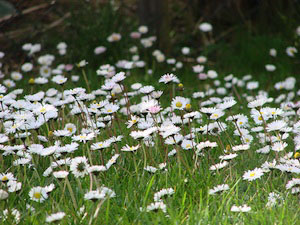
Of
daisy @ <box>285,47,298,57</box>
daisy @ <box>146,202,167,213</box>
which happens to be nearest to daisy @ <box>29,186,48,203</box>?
daisy @ <box>146,202,167,213</box>

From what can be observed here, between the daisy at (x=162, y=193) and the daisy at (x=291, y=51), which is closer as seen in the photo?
the daisy at (x=162, y=193)

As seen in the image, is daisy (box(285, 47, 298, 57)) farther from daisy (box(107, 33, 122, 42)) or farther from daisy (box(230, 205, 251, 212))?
daisy (box(230, 205, 251, 212))

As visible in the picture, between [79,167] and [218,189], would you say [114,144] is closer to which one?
[79,167]

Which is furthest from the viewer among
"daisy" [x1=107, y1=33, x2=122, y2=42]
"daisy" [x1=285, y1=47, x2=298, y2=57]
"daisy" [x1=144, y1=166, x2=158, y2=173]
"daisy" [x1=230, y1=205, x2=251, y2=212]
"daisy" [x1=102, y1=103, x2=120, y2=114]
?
"daisy" [x1=107, y1=33, x2=122, y2=42]

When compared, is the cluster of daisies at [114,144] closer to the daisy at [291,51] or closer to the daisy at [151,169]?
the daisy at [151,169]

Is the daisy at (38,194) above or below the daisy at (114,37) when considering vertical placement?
below

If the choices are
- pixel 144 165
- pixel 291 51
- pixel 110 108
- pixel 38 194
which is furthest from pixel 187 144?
pixel 291 51

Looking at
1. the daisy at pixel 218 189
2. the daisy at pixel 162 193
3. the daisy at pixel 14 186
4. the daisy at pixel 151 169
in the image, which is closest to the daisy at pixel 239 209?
the daisy at pixel 218 189

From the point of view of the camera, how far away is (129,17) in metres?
5.35

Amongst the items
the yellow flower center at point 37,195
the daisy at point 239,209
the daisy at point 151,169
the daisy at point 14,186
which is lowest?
the daisy at point 239,209

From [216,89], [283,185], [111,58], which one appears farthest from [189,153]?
[111,58]

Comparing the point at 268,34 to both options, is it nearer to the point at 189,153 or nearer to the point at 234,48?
the point at 234,48

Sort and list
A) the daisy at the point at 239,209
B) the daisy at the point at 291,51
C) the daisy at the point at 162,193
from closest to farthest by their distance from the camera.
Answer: the daisy at the point at 239,209 < the daisy at the point at 162,193 < the daisy at the point at 291,51

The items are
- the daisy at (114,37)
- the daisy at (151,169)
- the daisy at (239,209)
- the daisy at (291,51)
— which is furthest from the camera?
the daisy at (114,37)
